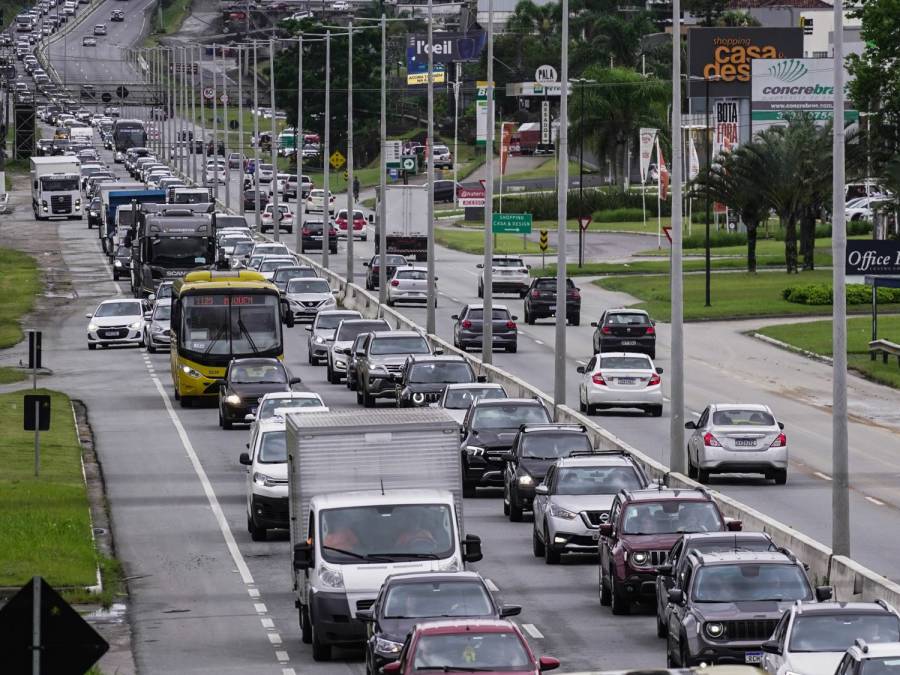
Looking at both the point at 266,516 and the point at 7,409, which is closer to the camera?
the point at 266,516

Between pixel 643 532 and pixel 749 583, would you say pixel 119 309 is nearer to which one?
pixel 643 532

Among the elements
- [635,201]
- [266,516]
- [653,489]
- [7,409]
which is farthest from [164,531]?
[635,201]

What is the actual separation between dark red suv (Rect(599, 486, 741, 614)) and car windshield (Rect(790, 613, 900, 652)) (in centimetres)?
577

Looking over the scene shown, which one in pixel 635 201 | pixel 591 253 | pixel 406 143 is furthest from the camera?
pixel 406 143

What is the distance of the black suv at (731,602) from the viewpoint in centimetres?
2081

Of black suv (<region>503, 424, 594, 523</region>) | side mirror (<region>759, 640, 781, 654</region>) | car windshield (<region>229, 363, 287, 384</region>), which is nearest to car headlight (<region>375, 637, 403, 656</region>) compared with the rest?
side mirror (<region>759, 640, 781, 654</region>)

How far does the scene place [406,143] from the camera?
176m

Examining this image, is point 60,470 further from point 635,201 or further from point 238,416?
point 635,201

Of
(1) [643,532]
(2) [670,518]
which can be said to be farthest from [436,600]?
(2) [670,518]

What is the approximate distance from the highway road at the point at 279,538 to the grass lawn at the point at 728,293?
600cm

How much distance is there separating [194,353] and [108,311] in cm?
1730

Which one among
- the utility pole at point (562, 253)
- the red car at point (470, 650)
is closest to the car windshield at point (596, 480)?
the red car at point (470, 650)

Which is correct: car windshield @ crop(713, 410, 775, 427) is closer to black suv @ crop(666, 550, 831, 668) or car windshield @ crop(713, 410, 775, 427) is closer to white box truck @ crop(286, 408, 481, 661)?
white box truck @ crop(286, 408, 481, 661)

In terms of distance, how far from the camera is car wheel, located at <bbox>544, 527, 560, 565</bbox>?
2955 cm
